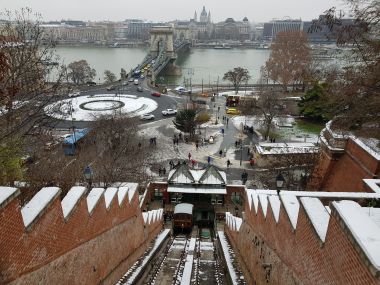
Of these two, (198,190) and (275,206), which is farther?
(198,190)

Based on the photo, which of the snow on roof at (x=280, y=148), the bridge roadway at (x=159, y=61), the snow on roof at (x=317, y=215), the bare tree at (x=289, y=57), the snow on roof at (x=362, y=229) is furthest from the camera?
the bridge roadway at (x=159, y=61)

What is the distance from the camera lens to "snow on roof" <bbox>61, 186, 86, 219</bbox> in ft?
18.8

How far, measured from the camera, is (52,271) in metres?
5.21

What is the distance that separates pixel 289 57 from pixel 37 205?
5147 cm

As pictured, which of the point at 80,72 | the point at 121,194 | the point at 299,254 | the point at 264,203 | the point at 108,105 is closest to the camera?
the point at 299,254

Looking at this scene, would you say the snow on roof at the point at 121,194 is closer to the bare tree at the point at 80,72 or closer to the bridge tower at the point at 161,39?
the bare tree at the point at 80,72

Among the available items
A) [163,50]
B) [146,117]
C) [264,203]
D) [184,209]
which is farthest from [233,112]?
[163,50]

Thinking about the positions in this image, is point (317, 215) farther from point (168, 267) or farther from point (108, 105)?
point (108, 105)

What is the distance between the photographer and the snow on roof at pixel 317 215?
454cm

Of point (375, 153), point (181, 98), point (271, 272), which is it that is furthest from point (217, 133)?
point (271, 272)

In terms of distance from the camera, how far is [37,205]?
4.91 metres

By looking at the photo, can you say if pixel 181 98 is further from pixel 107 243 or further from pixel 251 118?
pixel 107 243

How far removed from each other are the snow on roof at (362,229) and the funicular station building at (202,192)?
52.5 feet

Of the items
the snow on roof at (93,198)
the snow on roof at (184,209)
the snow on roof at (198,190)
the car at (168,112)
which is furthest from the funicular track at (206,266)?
the car at (168,112)
